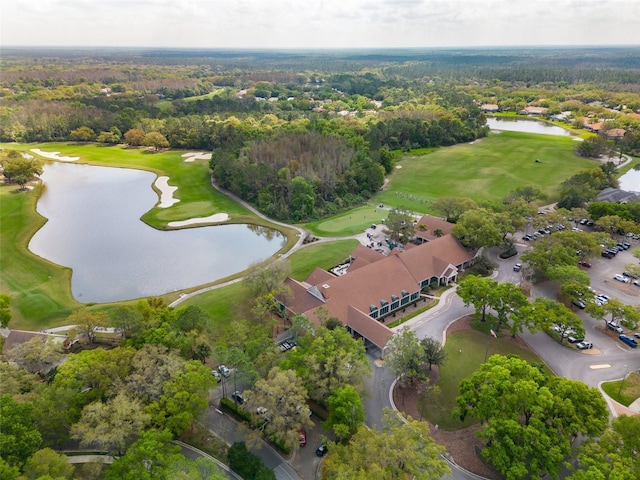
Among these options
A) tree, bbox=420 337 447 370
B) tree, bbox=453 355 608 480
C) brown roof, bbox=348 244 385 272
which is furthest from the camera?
brown roof, bbox=348 244 385 272

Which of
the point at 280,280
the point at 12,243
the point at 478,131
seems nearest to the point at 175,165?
the point at 12,243

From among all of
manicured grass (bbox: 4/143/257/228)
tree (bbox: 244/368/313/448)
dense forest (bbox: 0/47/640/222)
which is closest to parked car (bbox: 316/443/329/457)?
tree (bbox: 244/368/313/448)

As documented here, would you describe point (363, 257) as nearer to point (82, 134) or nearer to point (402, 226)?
point (402, 226)

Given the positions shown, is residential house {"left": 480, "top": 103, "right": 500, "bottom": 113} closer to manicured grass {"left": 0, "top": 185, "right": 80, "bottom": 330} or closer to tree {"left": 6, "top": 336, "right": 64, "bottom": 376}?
manicured grass {"left": 0, "top": 185, "right": 80, "bottom": 330}

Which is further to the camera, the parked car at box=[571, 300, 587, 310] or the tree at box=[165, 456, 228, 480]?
the parked car at box=[571, 300, 587, 310]

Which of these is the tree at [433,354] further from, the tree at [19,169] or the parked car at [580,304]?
the tree at [19,169]

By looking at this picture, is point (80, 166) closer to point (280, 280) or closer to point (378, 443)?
point (280, 280)
